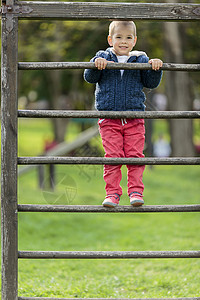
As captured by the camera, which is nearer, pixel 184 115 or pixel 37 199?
pixel 184 115

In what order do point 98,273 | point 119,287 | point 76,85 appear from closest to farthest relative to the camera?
point 119,287 < point 98,273 < point 76,85

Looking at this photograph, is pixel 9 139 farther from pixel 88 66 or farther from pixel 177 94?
pixel 177 94

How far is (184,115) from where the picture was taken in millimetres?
3404

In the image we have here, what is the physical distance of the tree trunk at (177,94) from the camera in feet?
48.7

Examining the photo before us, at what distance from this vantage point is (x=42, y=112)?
11.0 ft

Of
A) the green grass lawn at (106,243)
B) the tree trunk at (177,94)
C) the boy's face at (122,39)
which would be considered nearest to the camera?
the boy's face at (122,39)

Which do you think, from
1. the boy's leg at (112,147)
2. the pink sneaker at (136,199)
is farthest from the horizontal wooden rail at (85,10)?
the pink sneaker at (136,199)

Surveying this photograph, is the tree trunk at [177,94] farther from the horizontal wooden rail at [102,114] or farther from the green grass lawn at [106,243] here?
the horizontal wooden rail at [102,114]

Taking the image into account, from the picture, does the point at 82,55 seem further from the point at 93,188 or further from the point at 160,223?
the point at 160,223

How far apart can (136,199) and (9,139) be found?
2.88 ft

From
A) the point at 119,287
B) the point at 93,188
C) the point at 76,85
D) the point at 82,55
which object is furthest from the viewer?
the point at 76,85

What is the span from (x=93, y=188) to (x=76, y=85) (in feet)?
28.8

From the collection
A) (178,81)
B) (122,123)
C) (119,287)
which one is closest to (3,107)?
(122,123)

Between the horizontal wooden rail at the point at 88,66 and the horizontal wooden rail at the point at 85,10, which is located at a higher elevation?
the horizontal wooden rail at the point at 85,10
